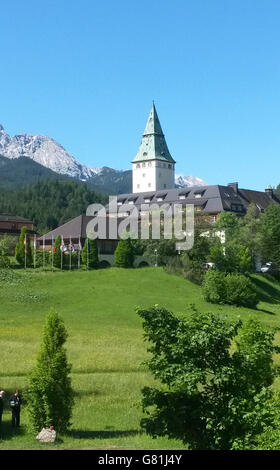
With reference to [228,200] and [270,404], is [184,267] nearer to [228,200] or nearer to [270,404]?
[228,200]

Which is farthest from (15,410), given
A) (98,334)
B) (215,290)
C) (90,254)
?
(90,254)

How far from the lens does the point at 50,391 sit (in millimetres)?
20438

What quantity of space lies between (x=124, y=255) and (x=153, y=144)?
251 feet

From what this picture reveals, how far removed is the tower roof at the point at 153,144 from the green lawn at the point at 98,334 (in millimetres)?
76137

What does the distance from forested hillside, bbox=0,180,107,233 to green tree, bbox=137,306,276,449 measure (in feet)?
427

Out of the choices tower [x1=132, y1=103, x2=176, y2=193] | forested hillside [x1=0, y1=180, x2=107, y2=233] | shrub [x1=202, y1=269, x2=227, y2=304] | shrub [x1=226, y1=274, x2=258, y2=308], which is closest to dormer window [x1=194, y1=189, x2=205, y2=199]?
tower [x1=132, y1=103, x2=176, y2=193]

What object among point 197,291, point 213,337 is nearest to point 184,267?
point 197,291

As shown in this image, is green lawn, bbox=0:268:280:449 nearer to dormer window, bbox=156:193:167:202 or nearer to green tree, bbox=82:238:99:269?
green tree, bbox=82:238:99:269

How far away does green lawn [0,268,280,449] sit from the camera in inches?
842

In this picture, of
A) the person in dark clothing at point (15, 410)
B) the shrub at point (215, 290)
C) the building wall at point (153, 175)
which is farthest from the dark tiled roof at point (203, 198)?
the person in dark clothing at point (15, 410)

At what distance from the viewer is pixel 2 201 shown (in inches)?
7096

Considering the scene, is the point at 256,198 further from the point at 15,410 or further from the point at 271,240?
the point at 15,410

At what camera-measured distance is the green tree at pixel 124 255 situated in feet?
261
